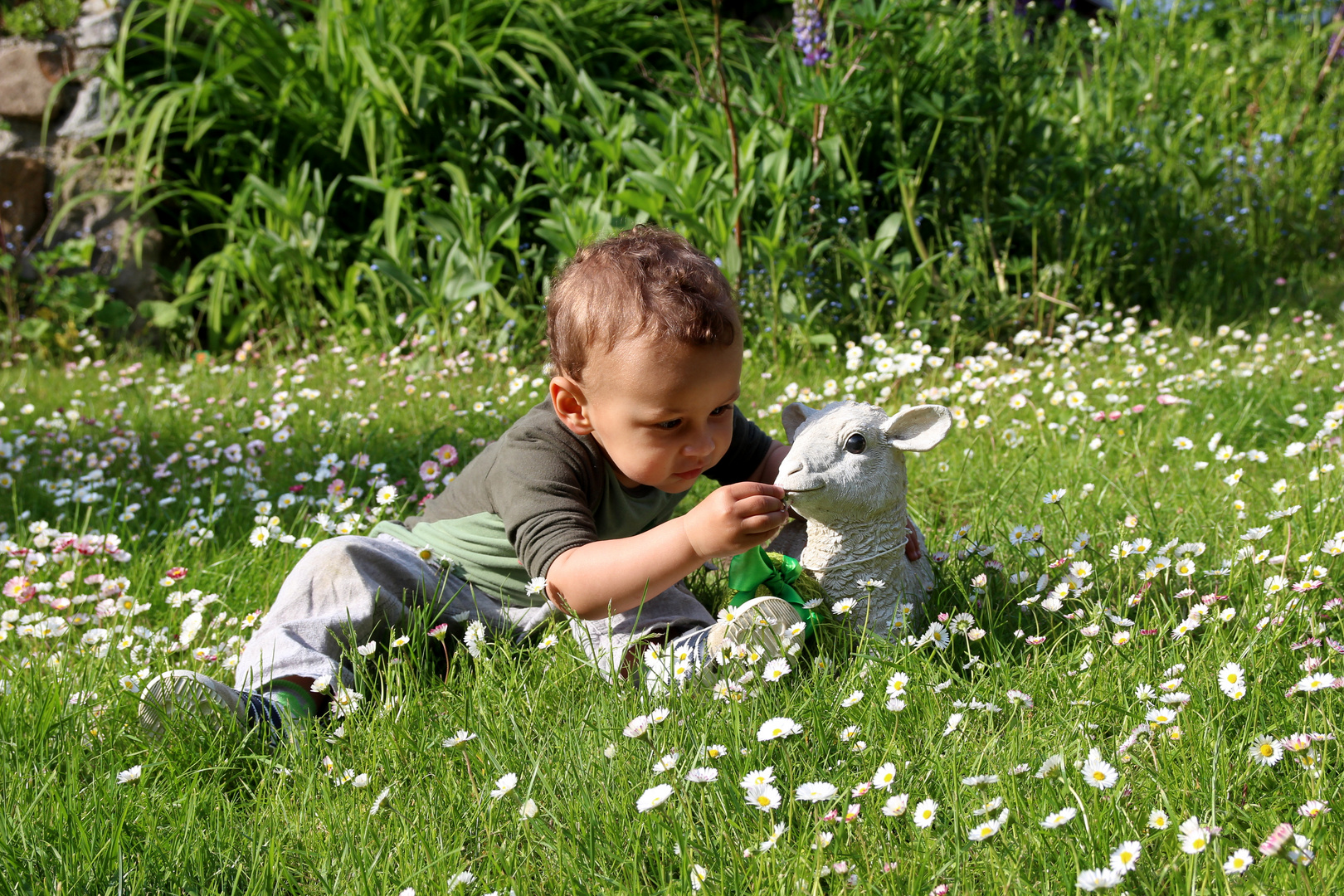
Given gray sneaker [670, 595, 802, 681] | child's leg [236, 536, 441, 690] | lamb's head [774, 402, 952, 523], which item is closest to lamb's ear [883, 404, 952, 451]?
lamb's head [774, 402, 952, 523]

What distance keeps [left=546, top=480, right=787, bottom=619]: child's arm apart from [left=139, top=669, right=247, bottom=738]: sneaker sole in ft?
2.02

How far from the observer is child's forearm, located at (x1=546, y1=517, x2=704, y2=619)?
1.88 meters

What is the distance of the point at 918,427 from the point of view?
205cm

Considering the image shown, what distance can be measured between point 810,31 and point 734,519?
318cm

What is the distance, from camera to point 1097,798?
1439mm

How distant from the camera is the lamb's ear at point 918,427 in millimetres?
2008

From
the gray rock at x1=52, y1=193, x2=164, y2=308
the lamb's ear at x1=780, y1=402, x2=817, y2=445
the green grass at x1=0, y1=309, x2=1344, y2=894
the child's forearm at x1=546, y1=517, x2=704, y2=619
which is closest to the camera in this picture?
the green grass at x1=0, y1=309, x2=1344, y2=894

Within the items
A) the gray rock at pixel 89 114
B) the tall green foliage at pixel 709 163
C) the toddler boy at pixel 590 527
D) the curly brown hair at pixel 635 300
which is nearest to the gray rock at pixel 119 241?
the tall green foliage at pixel 709 163

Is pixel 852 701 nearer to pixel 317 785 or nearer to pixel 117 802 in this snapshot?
pixel 317 785

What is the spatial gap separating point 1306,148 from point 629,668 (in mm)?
6165

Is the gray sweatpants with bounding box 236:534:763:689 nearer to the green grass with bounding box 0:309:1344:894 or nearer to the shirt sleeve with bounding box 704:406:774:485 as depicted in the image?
the green grass with bounding box 0:309:1344:894

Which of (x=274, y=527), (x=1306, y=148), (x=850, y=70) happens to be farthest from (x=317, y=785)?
(x=1306, y=148)

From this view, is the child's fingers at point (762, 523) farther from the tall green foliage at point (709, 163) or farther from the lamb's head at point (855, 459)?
the tall green foliage at point (709, 163)

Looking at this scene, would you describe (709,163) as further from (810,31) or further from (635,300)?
(635,300)
